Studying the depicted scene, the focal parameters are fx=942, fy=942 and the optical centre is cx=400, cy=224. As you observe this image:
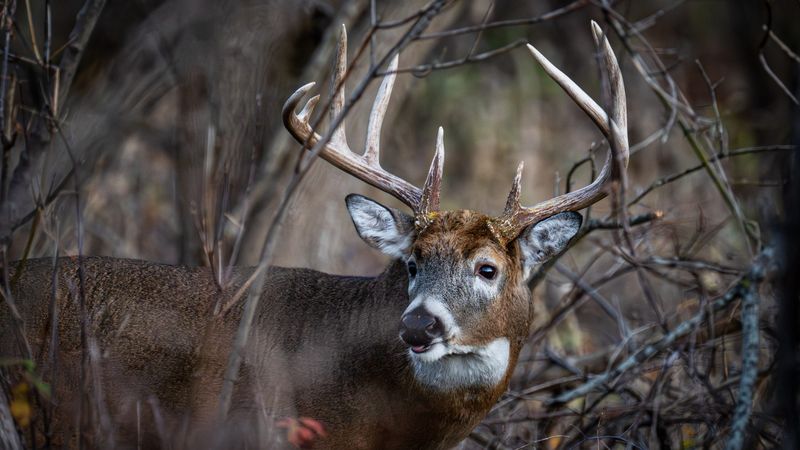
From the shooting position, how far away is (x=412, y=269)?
5121 millimetres

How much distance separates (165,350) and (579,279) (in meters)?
3.13

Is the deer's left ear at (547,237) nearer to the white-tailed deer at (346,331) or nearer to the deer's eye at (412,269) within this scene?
the white-tailed deer at (346,331)

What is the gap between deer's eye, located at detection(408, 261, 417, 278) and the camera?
16.7 feet

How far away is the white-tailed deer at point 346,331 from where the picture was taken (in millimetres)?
4863

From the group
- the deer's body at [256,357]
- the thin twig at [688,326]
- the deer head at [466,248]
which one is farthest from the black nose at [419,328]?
the thin twig at [688,326]

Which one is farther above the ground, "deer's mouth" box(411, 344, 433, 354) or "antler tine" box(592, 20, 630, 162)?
"antler tine" box(592, 20, 630, 162)

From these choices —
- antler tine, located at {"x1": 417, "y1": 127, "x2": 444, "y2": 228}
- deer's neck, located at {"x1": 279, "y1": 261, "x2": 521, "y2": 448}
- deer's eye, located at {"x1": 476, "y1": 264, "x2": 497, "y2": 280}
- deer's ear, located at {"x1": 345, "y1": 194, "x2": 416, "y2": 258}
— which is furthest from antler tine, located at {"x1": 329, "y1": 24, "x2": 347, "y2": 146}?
deer's eye, located at {"x1": 476, "y1": 264, "x2": 497, "y2": 280}

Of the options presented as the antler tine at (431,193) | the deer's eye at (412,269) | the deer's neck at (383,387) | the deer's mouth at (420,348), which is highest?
the antler tine at (431,193)

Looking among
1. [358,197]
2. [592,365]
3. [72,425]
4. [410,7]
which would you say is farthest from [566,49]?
[72,425]

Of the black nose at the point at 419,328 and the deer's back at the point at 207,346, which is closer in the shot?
the black nose at the point at 419,328

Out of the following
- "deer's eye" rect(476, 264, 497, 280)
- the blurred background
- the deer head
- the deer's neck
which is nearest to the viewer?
the deer head

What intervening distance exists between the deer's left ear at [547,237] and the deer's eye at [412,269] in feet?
2.04

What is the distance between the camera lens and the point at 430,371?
15.9ft

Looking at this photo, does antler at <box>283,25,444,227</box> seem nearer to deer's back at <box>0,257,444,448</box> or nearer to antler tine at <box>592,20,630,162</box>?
deer's back at <box>0,257,444,448</box>
